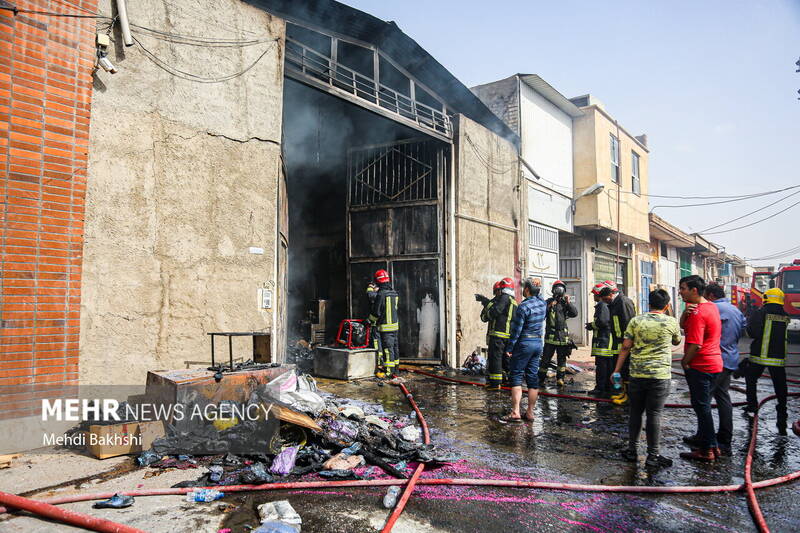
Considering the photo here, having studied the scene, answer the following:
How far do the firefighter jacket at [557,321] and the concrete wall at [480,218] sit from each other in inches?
87.6

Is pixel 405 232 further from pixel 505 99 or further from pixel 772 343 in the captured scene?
pixel 772 343

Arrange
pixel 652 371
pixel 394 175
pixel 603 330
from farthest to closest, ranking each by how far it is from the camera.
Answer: pixel 394 175, pixel 603 330, pixel 652 371

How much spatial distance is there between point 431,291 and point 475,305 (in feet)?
4.14

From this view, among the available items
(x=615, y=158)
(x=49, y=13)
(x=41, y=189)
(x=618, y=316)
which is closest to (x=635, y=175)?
(x=615, y=158)

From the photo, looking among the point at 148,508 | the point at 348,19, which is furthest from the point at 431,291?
the point at 148,508

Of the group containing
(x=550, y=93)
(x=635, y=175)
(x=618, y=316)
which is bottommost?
(x=618, y=316)

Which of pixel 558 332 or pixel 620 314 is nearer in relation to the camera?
pixel 620 314

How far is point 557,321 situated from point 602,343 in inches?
47.9

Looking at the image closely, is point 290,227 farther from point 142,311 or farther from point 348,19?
point 142,311

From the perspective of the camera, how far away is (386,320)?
8.55 meters

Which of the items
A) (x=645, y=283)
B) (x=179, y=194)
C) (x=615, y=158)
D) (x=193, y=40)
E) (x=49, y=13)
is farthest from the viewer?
(x=645, y=283)

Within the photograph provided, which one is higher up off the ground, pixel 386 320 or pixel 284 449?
pixel 386 320

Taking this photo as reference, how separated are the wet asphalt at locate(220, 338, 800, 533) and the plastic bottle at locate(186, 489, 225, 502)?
188 mm

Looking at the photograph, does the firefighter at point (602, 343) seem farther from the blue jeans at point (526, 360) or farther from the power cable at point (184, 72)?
the power cable at point (184, 72)
